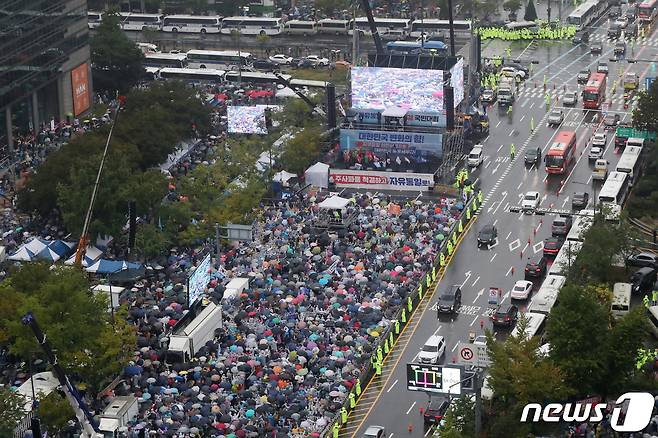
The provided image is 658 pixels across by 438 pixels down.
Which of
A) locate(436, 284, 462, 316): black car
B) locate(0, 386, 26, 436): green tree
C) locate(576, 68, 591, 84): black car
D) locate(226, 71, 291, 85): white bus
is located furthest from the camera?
locate(226, 71, 291, 85): white bus

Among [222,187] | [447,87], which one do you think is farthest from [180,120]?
[447,87]

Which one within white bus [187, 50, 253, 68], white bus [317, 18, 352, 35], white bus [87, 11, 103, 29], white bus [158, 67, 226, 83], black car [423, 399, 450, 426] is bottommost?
black car [423, 399, 450, 426]

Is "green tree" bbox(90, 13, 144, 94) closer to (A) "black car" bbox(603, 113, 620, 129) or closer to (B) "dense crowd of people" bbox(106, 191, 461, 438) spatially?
(B) "dense crowd of people" bbox(106, 191, 461, 438)

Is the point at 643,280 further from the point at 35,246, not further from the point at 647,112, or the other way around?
the point at 35,246

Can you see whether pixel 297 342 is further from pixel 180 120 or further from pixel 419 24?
pixel 419 24

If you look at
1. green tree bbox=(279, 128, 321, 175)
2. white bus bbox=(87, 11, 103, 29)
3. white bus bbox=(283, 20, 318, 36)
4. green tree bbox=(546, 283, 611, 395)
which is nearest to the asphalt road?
green tree bbox=(546, 283, 611, 395)

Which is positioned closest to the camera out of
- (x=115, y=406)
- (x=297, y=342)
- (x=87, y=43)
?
(x=115, y=406)

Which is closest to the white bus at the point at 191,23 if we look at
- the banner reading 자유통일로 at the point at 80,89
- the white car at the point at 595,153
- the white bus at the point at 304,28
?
the white bus at the point at 304,28
